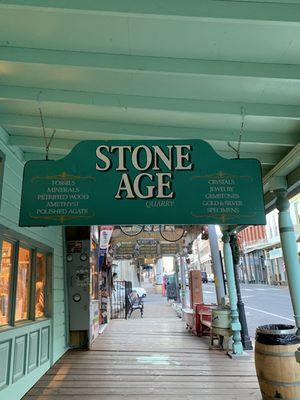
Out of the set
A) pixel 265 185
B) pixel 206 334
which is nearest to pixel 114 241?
pixel 206 334

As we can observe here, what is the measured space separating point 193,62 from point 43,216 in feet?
6.26

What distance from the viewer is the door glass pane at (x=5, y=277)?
4.48 meters

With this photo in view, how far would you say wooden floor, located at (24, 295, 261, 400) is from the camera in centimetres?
468

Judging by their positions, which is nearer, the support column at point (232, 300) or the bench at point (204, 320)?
the support column at point (232, 300)

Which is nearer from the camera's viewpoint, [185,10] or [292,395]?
[185,10]

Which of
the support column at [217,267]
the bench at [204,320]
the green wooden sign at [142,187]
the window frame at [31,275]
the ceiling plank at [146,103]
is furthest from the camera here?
the support column at [217,267]

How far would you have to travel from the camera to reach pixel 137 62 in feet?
9.73

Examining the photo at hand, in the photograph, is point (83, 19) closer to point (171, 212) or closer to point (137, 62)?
point (137, 62)

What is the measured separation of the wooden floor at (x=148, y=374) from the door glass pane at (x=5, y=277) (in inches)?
47.3

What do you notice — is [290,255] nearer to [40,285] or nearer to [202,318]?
[40,285]

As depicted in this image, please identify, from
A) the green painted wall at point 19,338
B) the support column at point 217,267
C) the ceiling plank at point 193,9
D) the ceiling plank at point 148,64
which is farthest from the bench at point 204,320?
the ceiling plank at point 193,9

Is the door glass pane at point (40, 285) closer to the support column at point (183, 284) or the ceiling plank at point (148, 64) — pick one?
the ceiling plank at point (148, 64)

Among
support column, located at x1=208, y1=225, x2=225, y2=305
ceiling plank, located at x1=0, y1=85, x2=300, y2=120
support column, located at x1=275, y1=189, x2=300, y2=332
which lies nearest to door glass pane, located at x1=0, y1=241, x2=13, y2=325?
ceiling plank, located at x1=0, y1=85, x2=300, y2=120

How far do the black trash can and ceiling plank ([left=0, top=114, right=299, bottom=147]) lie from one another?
7.48 ft
